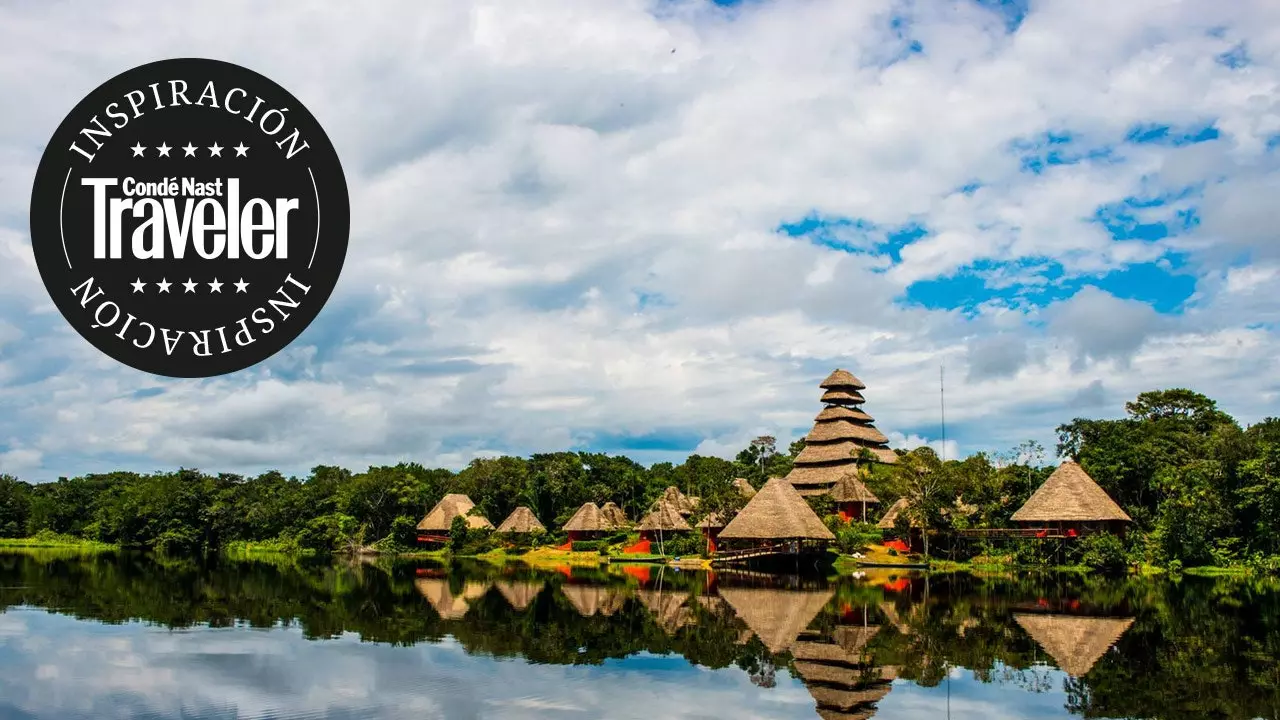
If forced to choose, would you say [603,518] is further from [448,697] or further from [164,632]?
[448,697]

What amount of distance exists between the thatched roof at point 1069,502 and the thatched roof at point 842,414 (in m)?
19.5

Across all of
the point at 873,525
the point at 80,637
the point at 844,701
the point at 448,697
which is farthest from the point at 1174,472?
the point at 80,637

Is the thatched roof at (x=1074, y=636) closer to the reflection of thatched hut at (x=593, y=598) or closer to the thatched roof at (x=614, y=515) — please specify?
the reflection of thatched hut at (x=593, y=598)

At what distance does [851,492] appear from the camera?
5225 centimetres

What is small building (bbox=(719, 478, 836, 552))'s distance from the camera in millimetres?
42281

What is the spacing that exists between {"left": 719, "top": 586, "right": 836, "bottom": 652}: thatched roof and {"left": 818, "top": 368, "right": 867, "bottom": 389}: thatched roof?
107 ft

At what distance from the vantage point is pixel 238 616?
23469 millimetres

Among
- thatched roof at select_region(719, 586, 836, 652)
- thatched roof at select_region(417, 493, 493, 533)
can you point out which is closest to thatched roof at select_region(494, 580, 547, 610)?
thatched roof at select_region(719, 586, 836, 652)

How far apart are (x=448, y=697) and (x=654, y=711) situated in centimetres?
314

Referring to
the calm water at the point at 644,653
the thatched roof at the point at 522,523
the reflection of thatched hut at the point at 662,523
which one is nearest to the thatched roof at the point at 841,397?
the reflection of thatched hut at the point at 662,523

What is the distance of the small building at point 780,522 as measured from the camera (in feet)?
139

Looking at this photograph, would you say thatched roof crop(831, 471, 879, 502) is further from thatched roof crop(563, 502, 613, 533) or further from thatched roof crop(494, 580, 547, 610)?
thatched roof crop(494, 580, 547, 610)

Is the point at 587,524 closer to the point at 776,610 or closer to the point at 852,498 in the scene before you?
the point at 852,498

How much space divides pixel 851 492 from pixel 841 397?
11513mm
